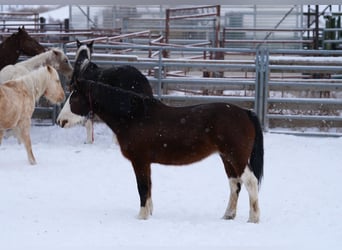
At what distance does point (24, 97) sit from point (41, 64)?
6.07 ft

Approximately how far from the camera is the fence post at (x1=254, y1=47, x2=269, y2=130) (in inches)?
373

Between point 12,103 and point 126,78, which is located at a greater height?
point 126,78

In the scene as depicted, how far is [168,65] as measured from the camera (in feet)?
31.9

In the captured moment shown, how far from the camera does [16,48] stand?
9.75 meters

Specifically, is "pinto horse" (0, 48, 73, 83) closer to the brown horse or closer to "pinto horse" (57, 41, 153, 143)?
the brown horse

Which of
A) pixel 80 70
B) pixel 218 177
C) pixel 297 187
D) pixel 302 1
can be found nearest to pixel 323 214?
pixel 297 187

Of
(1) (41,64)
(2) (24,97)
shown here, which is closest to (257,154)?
(2) (24,97)

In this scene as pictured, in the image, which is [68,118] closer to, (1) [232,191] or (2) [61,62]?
(1) [232,191]

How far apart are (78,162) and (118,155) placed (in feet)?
2.41

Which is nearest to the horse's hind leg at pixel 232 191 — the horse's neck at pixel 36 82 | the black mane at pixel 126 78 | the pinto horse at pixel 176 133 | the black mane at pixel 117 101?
the pinto horse at pixel 176 133

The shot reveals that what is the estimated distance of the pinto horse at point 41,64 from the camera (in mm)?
8820

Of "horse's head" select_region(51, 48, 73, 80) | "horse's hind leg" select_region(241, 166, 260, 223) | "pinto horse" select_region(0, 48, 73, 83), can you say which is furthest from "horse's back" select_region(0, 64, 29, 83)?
"horse's hind leg" select_region(241, 166, 260, 223)

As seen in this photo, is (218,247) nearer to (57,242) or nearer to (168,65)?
(57,242)

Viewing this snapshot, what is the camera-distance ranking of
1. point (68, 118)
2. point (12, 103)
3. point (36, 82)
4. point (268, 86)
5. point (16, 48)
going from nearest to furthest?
point (68, 118) → point (12, 103) → point (36, 82) → point (268, 86) → point (16, 48)
